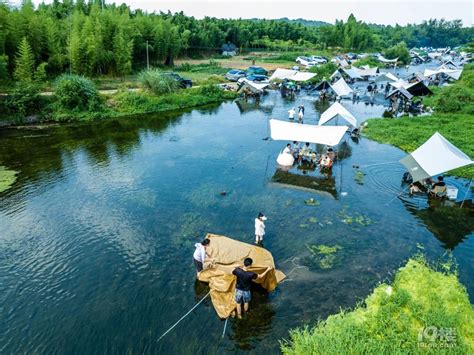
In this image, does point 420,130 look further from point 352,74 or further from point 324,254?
point 352,74

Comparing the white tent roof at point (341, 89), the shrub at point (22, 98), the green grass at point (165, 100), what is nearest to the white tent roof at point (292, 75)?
the white tent roof at point (341, 89)

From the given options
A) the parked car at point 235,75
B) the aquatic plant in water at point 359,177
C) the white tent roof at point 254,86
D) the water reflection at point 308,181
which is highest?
the parked car at point 235,75

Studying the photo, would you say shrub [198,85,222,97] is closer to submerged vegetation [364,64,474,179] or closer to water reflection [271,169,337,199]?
submerged vegetation [364,64,474,179]

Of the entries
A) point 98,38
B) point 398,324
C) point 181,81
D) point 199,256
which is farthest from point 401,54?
point 398,324

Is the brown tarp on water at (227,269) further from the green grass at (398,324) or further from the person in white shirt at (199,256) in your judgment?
the green grass at (398,324)

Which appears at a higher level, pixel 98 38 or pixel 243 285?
pixel 98 38

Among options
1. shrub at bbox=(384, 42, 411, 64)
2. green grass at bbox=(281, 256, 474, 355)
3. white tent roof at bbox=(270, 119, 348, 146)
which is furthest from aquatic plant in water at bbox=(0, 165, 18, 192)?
shrub at bbox=(384, 42, 411, 64)
